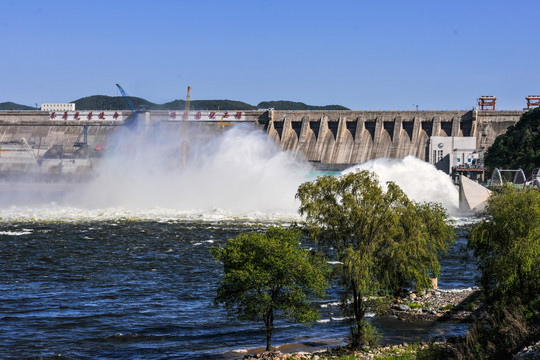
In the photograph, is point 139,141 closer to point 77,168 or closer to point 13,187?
point 77,168

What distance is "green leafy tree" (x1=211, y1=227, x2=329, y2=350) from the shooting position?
84.7 ft

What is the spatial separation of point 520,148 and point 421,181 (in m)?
26.5

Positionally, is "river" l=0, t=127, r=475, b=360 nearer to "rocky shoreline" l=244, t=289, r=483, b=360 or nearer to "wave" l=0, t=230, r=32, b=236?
"wave" l=0, t=230, r=32, b=236

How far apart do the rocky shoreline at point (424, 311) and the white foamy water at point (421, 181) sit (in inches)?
2107

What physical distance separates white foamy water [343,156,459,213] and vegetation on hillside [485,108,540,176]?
18.7m

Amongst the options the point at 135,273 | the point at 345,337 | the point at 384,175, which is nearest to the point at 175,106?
the point at 384,175

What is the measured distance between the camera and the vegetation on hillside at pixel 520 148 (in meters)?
105

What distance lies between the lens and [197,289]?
134ft

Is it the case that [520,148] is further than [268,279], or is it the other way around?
[520,148]

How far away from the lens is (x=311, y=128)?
145750 mm

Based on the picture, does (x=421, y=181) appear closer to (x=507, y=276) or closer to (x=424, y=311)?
(x=424, y=311)

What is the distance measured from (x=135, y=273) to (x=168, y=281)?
3897 millimetres

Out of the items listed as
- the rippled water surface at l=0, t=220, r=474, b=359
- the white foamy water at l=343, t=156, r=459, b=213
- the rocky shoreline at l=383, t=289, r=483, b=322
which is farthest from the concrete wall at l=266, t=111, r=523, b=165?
the rocky shoreline at l=383, t=289, r=483, b=322

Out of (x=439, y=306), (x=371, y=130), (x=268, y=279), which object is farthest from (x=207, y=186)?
(x=268, y=279)
